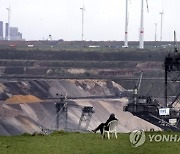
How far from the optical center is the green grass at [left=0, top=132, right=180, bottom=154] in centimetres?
1686

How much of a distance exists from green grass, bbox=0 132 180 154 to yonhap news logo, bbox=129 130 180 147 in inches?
7.3

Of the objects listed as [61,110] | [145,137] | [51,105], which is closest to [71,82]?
[51,105]

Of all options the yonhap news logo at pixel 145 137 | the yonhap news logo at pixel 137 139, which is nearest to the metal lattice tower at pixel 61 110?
the yonhap news logo at pixel 145 137

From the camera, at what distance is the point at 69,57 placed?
162 m

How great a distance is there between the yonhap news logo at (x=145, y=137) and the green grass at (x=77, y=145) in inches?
7.3

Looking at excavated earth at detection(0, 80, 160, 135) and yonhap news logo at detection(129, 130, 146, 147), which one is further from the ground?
yonhap news logo at detection(129, 130, 146, 147)

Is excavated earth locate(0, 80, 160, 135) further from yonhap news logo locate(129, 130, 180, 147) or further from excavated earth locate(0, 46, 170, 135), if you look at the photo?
yonhap news logo locate(129, 130, 180, 147)

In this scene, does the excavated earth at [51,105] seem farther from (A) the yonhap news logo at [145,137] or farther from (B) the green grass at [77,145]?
(B) the green grass at [77,145]

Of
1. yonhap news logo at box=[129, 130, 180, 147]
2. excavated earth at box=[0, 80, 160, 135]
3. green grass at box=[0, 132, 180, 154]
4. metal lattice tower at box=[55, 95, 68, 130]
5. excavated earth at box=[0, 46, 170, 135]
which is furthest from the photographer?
excavated earth at box=[0, 46, 170, 135]

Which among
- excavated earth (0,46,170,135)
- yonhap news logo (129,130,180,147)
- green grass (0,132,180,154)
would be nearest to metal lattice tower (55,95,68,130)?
excavated earth (0,46,170,135)

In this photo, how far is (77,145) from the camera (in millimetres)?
18094

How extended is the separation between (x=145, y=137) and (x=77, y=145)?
284cm

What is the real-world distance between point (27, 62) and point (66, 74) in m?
13.7

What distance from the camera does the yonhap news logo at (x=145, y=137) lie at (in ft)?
59.0
